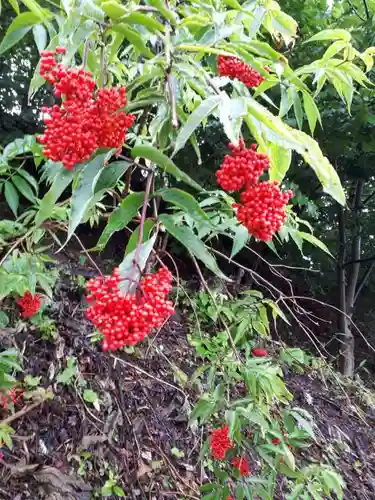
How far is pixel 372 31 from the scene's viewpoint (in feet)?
10.3

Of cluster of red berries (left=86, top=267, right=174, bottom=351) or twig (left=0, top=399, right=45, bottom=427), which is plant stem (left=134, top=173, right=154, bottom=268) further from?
twig (left=0, top=399, right=45, bottom=427)

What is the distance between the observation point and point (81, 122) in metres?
0.76

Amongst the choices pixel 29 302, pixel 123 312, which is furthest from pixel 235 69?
pixel 29 302

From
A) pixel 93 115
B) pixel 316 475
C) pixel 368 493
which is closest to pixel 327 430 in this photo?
pixel 368 493

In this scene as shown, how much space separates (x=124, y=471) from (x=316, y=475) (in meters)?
1.13

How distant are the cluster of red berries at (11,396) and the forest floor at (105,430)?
0.05 m

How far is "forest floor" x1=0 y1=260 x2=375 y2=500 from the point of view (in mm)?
2188

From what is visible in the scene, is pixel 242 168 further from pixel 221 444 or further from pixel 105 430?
pixel 105 430

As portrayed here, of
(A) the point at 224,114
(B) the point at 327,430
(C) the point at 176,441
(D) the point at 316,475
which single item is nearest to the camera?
(A) the point at 224,114

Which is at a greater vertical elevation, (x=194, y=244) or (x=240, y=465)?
(x=194, y=244)

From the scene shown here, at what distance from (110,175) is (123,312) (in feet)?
0.80

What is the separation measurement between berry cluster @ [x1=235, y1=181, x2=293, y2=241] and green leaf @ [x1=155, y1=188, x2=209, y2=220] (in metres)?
0.12

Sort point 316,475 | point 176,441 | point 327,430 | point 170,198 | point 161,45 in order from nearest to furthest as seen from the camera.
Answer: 1. point 170,198
2. point 161,45
3. point 316,475
4. point 176,441
5. point 327,430

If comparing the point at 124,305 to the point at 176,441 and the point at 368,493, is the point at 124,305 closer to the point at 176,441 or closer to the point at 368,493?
the point at 176,441
